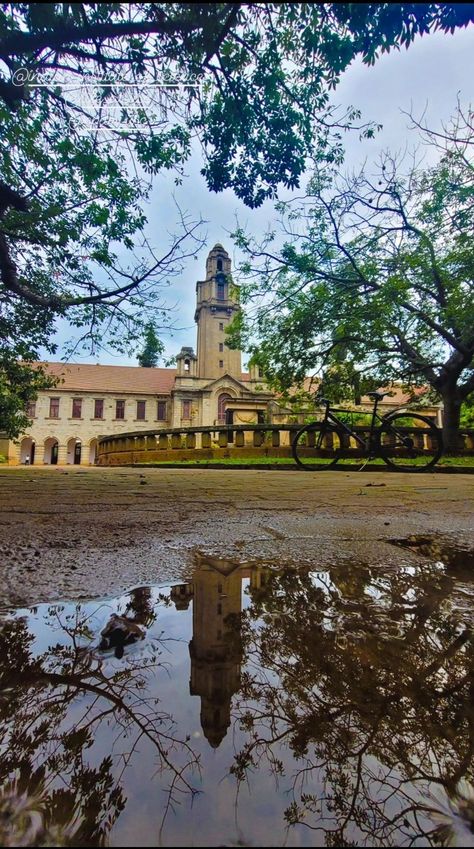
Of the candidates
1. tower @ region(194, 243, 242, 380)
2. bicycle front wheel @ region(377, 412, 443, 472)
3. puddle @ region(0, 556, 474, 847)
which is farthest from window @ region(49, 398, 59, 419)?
puddle @ region(0, 556, 474, 847)

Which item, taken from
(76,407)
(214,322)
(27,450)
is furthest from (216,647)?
(27,450)

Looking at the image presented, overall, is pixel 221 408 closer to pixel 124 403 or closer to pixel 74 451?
pixel 124 403

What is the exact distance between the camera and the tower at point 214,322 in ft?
130

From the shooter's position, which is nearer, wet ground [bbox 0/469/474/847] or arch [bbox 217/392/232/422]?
wet ground [bbox 0/469/474/847]

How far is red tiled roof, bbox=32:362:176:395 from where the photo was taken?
38.1 metres

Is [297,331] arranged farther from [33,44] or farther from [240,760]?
[240,760]

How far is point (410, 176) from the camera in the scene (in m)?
11.0

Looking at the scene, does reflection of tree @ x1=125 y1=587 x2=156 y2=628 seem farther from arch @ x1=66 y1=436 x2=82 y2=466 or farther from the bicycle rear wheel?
arch @ x1=66 y1=436 x2=82 y2=466

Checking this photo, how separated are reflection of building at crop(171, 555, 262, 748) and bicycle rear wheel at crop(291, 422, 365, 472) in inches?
243

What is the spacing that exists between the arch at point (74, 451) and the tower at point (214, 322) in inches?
532

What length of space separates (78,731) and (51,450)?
41925 mm

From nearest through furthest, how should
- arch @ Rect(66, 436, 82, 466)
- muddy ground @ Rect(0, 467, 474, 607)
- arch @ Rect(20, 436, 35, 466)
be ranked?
muddy ground @ Rect(0, 467, 474, 607) < arch @ Rect(20, 436, 35, 466) < arch @ Rect(66, 436, 82, 466)

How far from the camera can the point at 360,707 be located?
2.03ft

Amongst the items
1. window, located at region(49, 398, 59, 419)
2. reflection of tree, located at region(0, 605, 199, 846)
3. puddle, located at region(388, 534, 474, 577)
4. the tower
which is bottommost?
puddle, located at region(388, 534, 474, 577)
